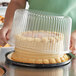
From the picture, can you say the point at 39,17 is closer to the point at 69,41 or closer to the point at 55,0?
the point at 69,41

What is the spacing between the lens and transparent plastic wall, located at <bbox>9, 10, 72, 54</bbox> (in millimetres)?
979

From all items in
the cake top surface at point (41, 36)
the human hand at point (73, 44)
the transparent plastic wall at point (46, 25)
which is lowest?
the human hand at point (73, 44)

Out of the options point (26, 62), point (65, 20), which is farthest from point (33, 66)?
point (65, 20)

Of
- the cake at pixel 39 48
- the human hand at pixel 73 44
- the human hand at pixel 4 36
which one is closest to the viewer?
the cake at pixel 39 48

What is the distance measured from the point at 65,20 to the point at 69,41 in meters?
0.10

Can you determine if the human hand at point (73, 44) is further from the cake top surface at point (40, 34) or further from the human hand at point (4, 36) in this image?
the human hand at point (4, 36)

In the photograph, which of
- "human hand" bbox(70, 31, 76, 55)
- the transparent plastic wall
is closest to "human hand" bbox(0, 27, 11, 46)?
the transparent plastic wall

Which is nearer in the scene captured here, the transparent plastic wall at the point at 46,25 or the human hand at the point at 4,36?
the transparent plastic wall at the point at 46,25

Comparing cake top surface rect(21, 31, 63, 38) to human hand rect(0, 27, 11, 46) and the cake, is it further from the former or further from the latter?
human hand rect(0, 27, 11, 46)

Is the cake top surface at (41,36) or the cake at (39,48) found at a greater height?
the cake top surface at (41,36)

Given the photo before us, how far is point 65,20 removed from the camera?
1.01 meters

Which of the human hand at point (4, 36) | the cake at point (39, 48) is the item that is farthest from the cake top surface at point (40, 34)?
the human hand at point (4, 36)

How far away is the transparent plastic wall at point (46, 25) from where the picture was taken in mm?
979

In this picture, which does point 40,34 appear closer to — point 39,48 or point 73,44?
point 39,48
